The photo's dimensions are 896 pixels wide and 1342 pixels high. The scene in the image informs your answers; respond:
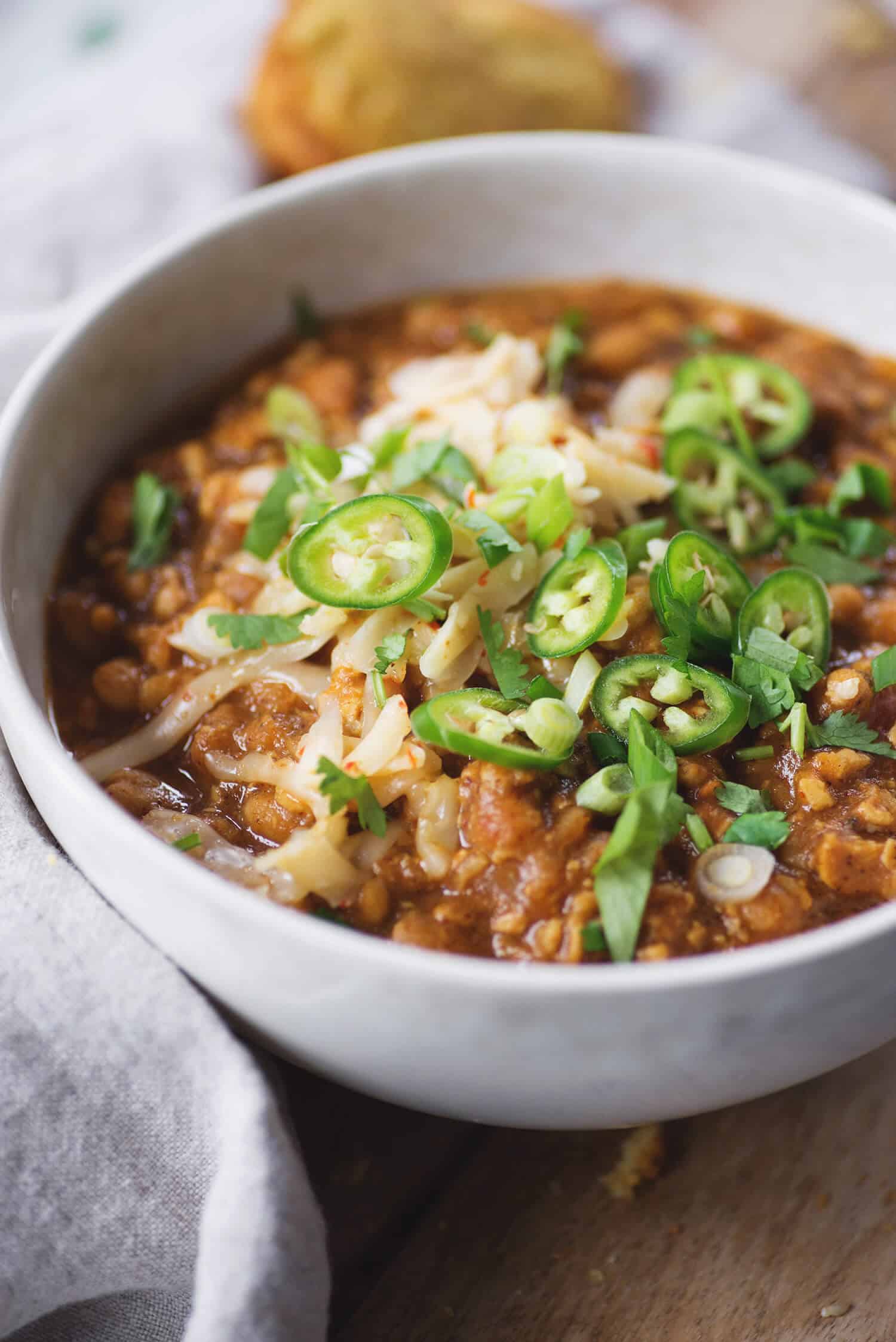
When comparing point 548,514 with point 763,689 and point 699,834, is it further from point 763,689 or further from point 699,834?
point 699,834

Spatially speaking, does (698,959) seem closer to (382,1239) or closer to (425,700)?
(425,700)

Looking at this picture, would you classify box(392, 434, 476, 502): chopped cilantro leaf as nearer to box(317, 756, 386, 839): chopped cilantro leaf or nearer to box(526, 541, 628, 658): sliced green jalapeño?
box(526, 541, 628, 658): sliced green jalapeño

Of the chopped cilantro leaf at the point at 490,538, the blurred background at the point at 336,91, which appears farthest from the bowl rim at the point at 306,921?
the chopped cilantro leaf at the point at 490,538

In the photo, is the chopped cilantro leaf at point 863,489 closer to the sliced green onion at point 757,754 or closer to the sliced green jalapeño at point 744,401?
the sliced green jalapeño at point 744,401

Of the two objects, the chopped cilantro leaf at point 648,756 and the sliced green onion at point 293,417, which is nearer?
the chopped cilantro leaf at point 648,756

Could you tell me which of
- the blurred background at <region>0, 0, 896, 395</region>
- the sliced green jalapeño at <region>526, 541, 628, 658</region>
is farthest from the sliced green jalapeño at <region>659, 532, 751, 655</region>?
the blurred background at <region>0, 0, 896, 395</region>

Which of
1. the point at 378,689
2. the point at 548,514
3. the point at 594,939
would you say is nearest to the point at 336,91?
the point at 548,514

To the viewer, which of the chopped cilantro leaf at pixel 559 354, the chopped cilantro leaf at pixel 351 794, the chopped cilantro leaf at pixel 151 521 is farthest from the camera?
the chopped cilantro leaf at pixel 559 354

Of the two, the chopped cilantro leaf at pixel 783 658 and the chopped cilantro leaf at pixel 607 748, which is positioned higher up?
the chopped cilantro leaf at pixel 607 748
